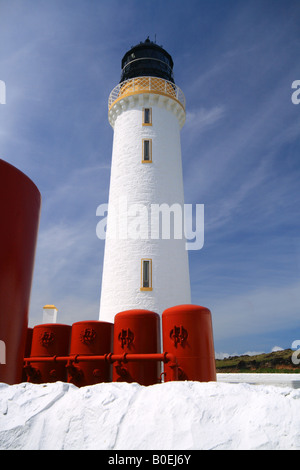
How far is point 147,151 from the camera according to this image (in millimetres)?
13891

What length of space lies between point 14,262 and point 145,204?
312 inches

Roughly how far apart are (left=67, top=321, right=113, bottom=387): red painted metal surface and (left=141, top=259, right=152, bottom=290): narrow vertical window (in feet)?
14.8

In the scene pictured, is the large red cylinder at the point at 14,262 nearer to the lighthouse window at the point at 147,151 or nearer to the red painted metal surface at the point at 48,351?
the red painted metal surface at the point at 48,351

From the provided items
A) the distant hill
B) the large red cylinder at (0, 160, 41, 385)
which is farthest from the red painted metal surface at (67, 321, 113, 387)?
the distant hill

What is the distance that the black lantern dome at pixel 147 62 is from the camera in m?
16.3

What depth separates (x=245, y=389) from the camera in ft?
13.8

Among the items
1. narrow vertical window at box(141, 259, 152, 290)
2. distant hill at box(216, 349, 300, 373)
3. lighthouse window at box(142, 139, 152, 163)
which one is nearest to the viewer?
narrow vertical window at box(141, 259, 152, 290)

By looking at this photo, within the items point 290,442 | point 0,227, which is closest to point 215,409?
point 290,442

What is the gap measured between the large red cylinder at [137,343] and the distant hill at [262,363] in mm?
11635

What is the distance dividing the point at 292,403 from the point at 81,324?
481 cm

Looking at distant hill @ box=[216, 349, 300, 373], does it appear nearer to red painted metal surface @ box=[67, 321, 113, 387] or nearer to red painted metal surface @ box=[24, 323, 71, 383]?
red painted metal surface @ box=[67, 321, 113, 387]

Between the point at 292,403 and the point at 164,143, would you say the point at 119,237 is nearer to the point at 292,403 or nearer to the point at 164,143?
the point at 164,143

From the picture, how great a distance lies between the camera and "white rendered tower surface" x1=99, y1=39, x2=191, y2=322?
39.8ft
